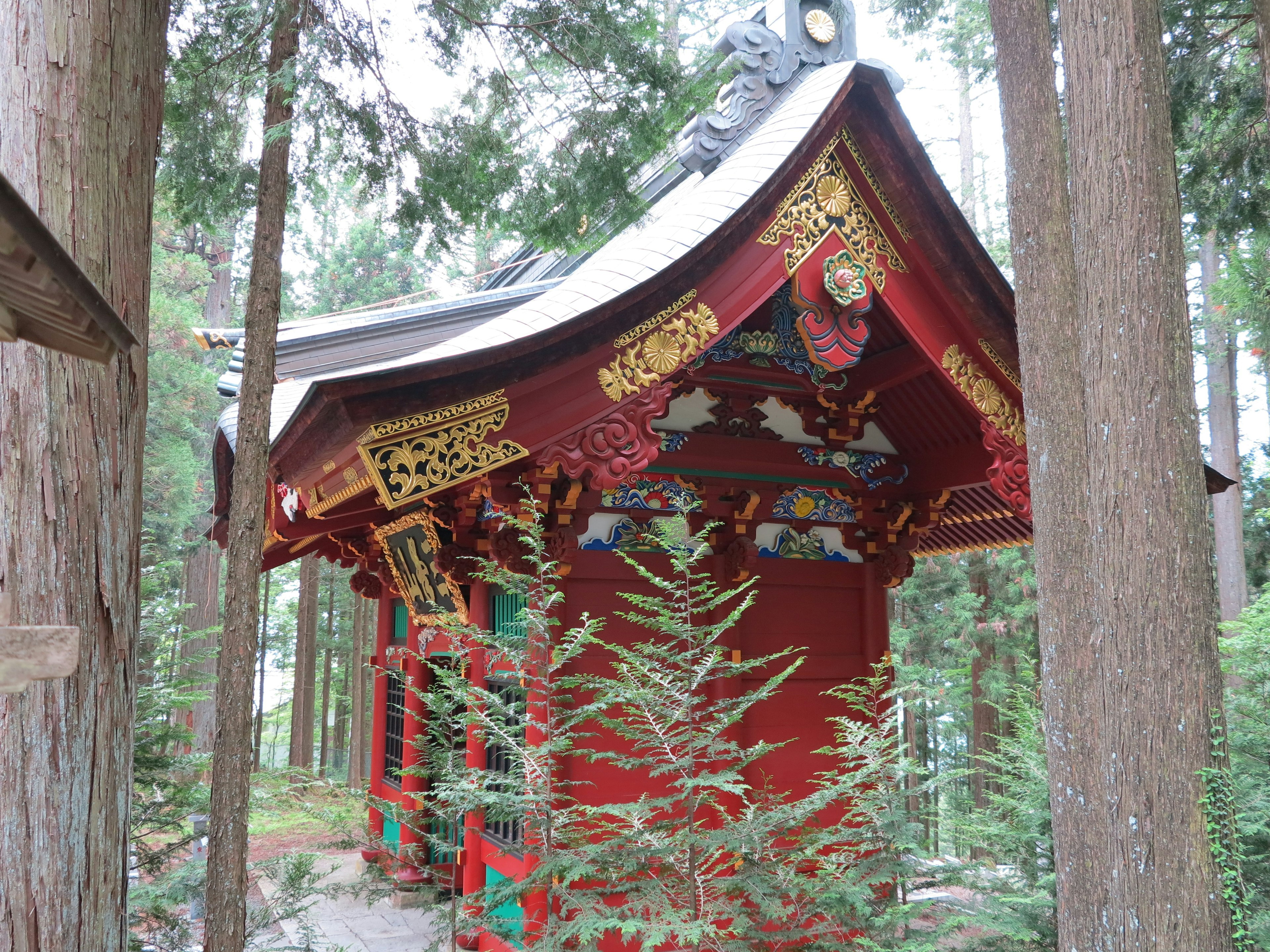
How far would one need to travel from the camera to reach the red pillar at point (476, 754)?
→ 5.49 metres

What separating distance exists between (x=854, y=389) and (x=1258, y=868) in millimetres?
3387

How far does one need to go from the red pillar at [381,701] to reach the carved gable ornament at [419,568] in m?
1.09

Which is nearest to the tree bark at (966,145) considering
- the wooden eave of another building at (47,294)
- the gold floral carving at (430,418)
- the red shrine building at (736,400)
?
the red shrine building at (736,400)

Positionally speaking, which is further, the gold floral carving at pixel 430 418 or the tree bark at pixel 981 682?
the tree bark at pixel 981 682

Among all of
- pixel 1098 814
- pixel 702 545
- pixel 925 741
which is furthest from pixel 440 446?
pixel 925 741

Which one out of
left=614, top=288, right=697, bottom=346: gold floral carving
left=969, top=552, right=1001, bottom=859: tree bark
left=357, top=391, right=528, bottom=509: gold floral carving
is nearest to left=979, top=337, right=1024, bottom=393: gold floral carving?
left=614, top=288, right=697, bottom=346: gold floral carving

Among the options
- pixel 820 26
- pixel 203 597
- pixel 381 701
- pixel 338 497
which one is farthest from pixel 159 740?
pixel 203 597

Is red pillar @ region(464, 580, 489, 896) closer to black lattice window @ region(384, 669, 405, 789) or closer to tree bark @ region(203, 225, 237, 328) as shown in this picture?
black lattice window @ region(384, 669, 405, 789)

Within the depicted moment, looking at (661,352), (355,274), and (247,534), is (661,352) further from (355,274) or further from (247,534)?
(355,274)

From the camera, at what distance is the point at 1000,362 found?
5.11m

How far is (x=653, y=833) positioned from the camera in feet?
11.8

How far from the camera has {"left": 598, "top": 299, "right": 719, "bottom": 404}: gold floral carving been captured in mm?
4438

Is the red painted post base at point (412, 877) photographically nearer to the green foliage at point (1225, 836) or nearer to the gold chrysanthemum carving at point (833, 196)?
the green foliage at point (1225, 836)

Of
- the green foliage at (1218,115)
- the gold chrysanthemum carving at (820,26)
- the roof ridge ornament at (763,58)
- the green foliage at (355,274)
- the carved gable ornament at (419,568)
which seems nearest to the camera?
the green foliage at (1218,115)
